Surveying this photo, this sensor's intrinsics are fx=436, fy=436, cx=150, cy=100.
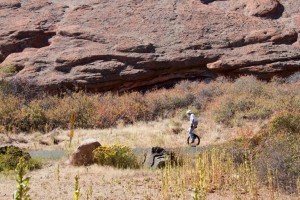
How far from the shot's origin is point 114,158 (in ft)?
36.4

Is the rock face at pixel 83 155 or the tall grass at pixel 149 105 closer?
the rock face at pixel 83 155

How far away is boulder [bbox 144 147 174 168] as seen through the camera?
1060cm

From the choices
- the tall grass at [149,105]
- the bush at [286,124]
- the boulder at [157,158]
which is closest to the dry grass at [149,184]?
the boulder at [157,158]

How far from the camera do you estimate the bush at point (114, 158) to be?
1096 centimetres

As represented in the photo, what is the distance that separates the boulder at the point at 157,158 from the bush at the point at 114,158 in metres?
0.34

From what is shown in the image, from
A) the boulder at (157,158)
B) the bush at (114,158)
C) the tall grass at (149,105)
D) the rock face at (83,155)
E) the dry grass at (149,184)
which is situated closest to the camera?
the dry grass at (149,184)

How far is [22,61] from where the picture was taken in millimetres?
28688

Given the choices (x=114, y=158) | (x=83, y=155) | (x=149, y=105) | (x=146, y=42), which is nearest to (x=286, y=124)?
(x=114, y=158)

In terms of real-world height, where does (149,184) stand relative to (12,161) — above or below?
above

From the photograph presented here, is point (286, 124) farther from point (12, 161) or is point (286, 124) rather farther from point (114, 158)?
point (12, 161)

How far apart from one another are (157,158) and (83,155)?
1.91 m

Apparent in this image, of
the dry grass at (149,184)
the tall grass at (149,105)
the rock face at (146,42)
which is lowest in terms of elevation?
the tall grass at (149,105)

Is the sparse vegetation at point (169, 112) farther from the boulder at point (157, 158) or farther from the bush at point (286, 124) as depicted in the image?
the boulder at point (157, 158)

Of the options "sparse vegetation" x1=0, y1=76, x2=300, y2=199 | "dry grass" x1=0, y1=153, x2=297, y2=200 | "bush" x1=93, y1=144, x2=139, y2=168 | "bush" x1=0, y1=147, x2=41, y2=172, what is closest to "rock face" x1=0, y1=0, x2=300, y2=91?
"sparse vegetation" x1=0, y1=76, x2=300, y2=199
